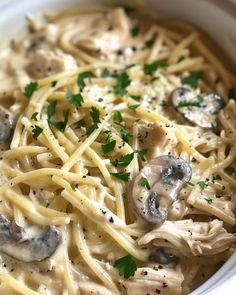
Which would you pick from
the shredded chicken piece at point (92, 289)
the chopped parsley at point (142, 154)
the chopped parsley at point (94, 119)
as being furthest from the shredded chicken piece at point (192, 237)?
the chopped parsley at point (94, 119)

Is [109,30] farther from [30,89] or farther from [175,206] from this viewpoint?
[175,206]

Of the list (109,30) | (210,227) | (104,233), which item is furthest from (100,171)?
(109,30)

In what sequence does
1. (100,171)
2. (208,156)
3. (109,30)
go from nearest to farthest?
1. (100,171)
2. (208,156)
3. (109,30)

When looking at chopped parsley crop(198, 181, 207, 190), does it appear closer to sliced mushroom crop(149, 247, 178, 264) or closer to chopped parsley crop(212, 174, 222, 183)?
chopped parsley crop(212, 174, 222, 183)

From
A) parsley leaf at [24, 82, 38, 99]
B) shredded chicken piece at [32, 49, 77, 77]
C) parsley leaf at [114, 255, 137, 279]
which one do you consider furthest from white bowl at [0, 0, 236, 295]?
parsley leaf at [114, 255, 137, 279]

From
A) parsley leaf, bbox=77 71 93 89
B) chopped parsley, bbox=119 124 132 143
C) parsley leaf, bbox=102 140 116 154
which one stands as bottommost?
parsley leaf, bbox=77 71 93 89

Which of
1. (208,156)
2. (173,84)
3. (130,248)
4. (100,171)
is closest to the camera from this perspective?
(130,248)
